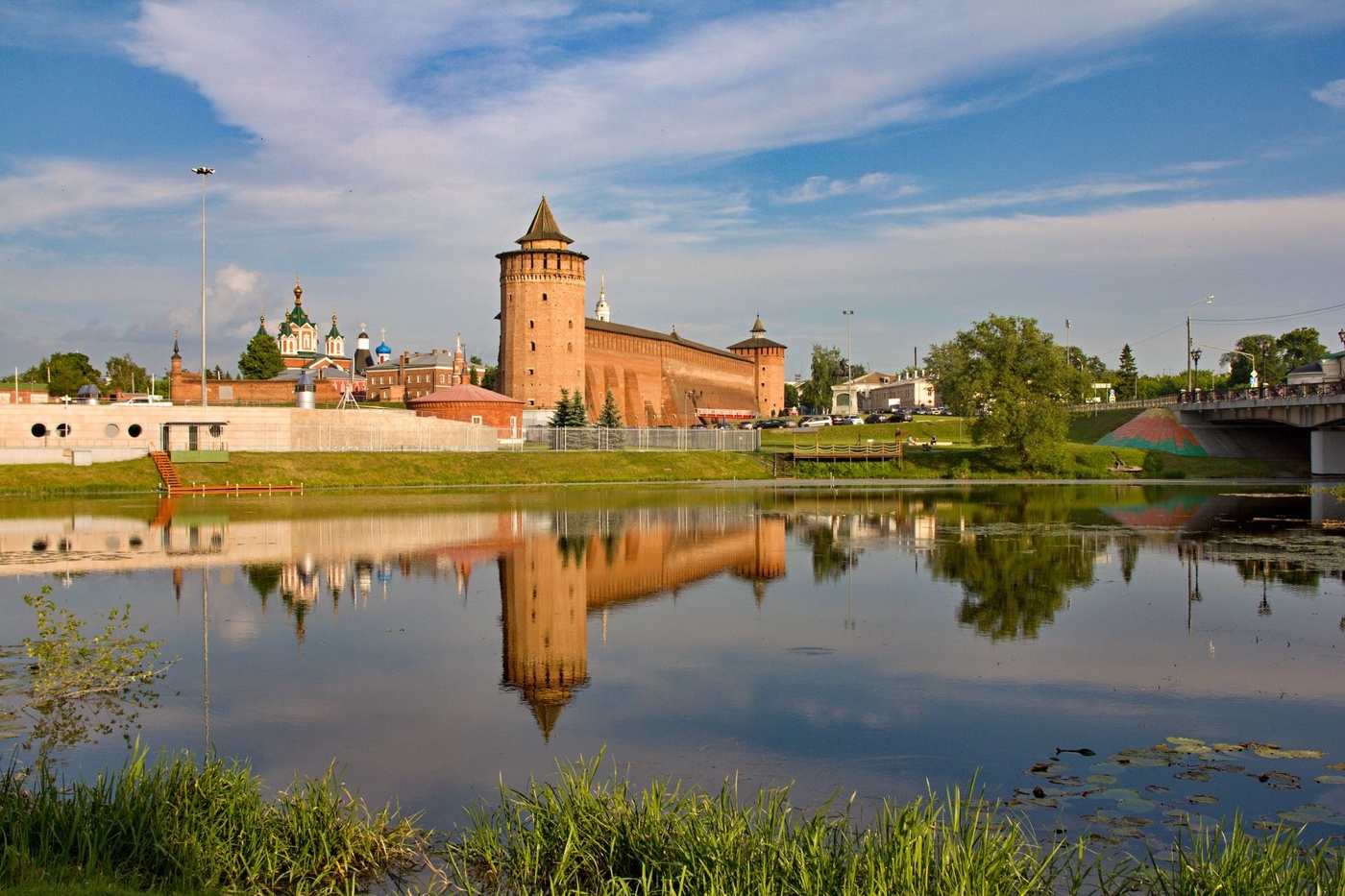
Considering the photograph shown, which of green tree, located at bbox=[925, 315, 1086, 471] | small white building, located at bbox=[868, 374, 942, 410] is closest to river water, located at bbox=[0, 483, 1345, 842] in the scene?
green tree, located at bbox=[925, 315, 1086, 471]

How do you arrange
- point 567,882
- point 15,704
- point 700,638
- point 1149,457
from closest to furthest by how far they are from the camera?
1. point 567,882
2. point 15,704
3. point 700,638
4. point 1149,457

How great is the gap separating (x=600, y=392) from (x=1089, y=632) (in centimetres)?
7025

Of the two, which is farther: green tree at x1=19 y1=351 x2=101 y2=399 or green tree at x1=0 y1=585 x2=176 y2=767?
green tree at x1=19 y1=351 x2=101 y2=399

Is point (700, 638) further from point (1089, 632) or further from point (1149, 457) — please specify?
point (1149, 457)

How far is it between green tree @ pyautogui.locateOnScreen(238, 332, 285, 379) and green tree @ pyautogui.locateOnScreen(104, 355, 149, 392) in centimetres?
1608

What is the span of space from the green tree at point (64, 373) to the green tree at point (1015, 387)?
7602cm

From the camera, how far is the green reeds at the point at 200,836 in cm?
625

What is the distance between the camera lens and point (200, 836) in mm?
6609

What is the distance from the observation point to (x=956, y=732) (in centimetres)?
948

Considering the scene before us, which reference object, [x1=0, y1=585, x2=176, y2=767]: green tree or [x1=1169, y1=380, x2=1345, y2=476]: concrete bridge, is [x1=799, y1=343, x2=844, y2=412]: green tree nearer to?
[x1=1169, y1=380, x2=1345, y2=476]: concrete bridge

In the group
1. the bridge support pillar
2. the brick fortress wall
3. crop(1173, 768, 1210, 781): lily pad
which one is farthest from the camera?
the brick fortress wall

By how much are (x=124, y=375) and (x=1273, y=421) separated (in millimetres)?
104734

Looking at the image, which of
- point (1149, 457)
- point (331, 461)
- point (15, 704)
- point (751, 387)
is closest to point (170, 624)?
point (15, 704)

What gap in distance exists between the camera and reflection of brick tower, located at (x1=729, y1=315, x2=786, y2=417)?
122m
